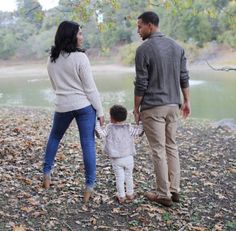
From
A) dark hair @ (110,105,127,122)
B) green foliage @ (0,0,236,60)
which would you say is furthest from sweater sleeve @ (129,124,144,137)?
green foliage @ (0,0,236,60)

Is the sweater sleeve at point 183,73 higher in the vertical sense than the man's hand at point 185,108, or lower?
higher

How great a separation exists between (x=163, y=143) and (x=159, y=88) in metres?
0.55

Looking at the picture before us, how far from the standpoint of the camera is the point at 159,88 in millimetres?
3848

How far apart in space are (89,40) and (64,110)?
51423 millimetres

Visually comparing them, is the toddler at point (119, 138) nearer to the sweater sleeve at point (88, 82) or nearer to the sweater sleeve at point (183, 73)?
the sweater sleeve at point (88, 82)

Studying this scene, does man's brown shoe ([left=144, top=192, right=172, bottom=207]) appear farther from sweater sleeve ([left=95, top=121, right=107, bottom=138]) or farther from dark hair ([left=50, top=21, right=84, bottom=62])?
dark hair ([left=50, top=21, right=84, bottom=62])

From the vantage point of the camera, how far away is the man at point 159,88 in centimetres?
378

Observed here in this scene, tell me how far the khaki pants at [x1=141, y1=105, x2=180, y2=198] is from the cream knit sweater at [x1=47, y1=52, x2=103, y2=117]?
1.70ft

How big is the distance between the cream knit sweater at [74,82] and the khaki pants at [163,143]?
20.5 inches

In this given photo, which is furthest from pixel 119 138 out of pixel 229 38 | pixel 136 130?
pixel 229 38

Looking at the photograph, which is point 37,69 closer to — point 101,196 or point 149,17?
point 101,196

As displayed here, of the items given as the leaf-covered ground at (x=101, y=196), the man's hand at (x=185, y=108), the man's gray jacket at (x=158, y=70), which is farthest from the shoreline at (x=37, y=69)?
the man's gray jacket at (x=158, y=70)

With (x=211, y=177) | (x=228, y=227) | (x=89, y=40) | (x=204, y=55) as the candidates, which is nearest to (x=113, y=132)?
(x=228, y=227)

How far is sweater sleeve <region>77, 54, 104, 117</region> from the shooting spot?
3.74 m
